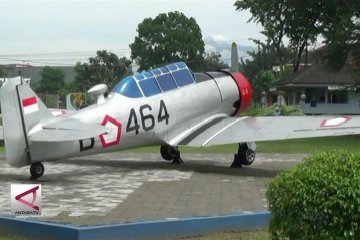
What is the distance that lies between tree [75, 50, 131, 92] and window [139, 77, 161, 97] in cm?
6192

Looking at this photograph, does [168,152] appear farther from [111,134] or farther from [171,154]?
[111,134]

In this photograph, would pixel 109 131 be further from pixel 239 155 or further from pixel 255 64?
pixel 255 64

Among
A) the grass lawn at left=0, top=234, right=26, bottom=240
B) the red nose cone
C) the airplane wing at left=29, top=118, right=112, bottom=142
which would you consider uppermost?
the red nose cone

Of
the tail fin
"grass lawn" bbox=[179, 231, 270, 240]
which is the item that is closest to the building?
the tail fin

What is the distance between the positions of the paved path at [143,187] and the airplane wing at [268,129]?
0.83m

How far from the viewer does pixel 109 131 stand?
14562 millimetres

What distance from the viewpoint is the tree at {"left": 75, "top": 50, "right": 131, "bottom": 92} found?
259ft

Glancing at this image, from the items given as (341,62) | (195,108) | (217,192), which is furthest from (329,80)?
(217,192)

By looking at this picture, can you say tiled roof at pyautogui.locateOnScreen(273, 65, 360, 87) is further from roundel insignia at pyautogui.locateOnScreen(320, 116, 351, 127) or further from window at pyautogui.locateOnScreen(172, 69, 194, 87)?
roundel insignia at pyautogui.locateOnScreen(320, 116, 351, 127)

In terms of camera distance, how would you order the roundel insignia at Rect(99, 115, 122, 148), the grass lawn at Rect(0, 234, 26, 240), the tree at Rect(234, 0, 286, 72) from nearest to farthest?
the grass lawn at Rect(0, 234, 26, 240) → the roundel insignia at Rect(99, 115, 122, 148) → the tree at Rect(234, 0, 286, 72)

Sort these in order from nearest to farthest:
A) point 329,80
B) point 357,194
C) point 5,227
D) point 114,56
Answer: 1. point 357,194
2. point 5,227
3. point 329,80
4. point 114,56

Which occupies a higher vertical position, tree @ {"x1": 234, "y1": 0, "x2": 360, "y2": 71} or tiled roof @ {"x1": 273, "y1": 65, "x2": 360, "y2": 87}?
tree @ {"x1": 234, "y1": 0, "x2": 360, "y2": 71}

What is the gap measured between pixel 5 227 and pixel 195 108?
10.0m

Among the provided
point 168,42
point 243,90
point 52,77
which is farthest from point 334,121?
point 52,77
